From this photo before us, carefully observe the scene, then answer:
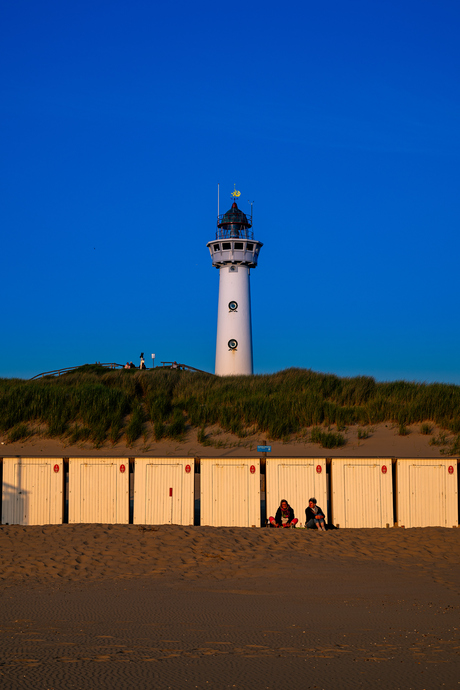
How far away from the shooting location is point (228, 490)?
13867 mm

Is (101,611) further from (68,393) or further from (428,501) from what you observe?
(68,393)

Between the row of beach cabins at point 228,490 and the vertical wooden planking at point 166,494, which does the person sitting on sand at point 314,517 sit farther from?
the vertical wooden planking at point 166,494

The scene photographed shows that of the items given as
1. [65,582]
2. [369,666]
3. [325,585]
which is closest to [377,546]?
[325,585]

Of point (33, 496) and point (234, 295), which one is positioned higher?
point (234, 295)

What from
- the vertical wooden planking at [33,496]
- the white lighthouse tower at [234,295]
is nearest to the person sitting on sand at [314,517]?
the vertical wooden planking at [33,496]

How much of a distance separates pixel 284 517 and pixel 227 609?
6.64 m

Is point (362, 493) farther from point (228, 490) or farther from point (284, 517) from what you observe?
point (228, 490)

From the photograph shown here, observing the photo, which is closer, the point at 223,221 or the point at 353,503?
the point at 353,503

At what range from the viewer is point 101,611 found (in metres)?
6.66

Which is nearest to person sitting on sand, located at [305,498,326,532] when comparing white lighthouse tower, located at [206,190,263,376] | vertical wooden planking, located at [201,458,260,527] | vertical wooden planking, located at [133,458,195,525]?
vertical wooden planking, located at [201,458,260,527]

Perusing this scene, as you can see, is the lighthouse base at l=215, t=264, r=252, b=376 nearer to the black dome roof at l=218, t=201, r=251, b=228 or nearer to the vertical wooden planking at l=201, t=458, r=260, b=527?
the black dome roof at l=218, t=201, r=251, b=228

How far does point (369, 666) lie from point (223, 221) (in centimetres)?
3885

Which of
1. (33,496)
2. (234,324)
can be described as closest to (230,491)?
(33,496)

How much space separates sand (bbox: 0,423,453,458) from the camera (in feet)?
73.8
